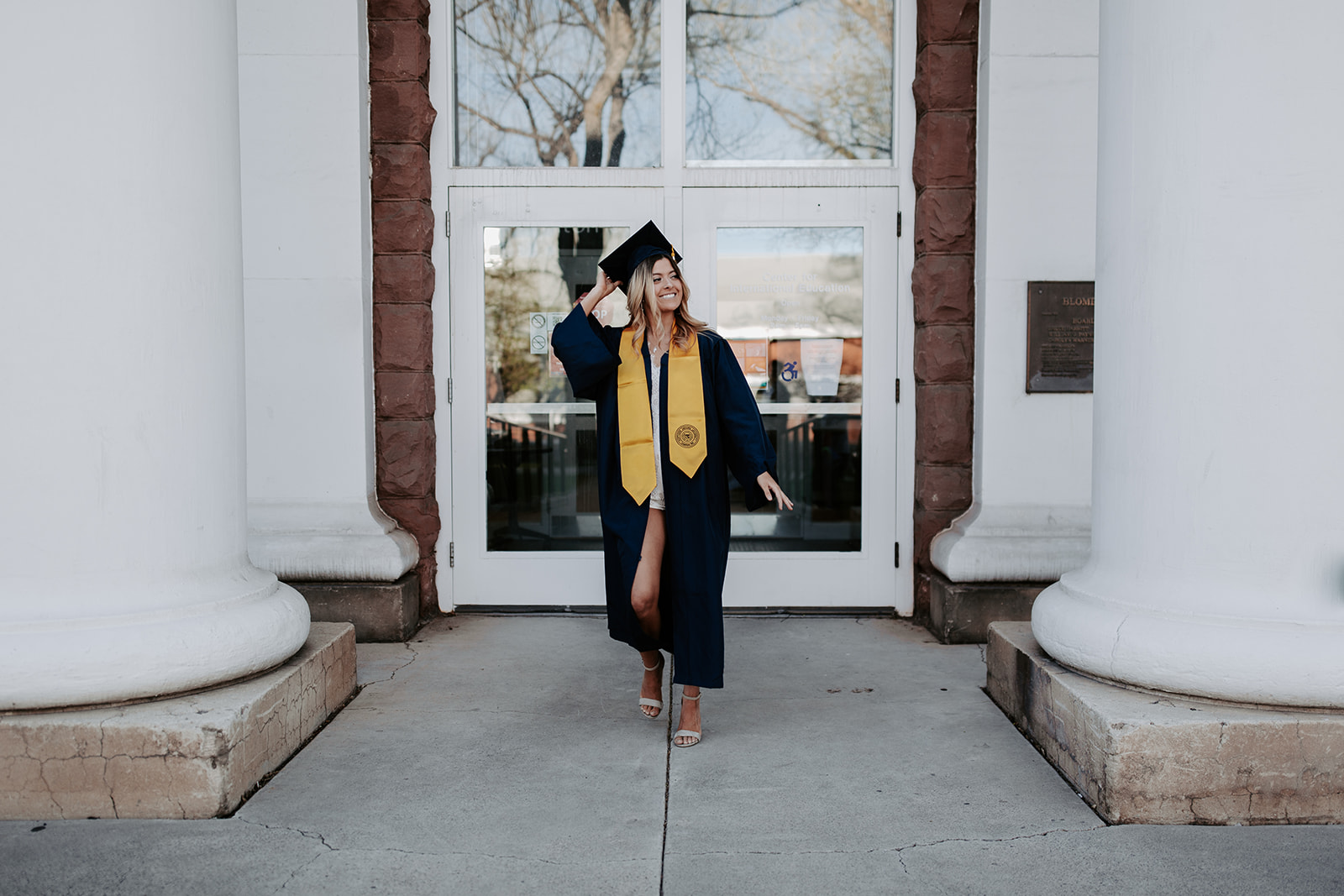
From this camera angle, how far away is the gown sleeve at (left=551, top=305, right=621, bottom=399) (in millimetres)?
3539

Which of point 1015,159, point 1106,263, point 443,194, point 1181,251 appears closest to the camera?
point 1181,251

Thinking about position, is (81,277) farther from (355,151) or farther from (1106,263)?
(1106,263)

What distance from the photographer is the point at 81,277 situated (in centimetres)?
290

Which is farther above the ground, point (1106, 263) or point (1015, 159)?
point (1015, 159)

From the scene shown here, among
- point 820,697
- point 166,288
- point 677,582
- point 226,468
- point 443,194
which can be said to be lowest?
point 820,697

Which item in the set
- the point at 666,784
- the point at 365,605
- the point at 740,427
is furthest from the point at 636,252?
the point at 365,605

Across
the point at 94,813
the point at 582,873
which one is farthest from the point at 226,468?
the point at 582,873

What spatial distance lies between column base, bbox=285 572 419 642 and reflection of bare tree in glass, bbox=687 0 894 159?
2799 mm

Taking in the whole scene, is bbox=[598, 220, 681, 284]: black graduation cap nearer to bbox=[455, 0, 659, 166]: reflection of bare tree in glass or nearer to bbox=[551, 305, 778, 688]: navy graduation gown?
bbox=[551, 305, 778, 688]: navy graduation gown

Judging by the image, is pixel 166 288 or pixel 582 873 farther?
pixel 166 288

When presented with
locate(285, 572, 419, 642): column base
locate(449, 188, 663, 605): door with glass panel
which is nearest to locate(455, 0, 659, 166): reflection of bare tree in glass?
locate(449, 188, 663, 605): door with glass panel

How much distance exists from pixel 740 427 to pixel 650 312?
→ 1.71 ft

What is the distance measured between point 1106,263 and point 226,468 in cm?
297

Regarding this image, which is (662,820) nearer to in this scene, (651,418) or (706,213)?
(651,418)
